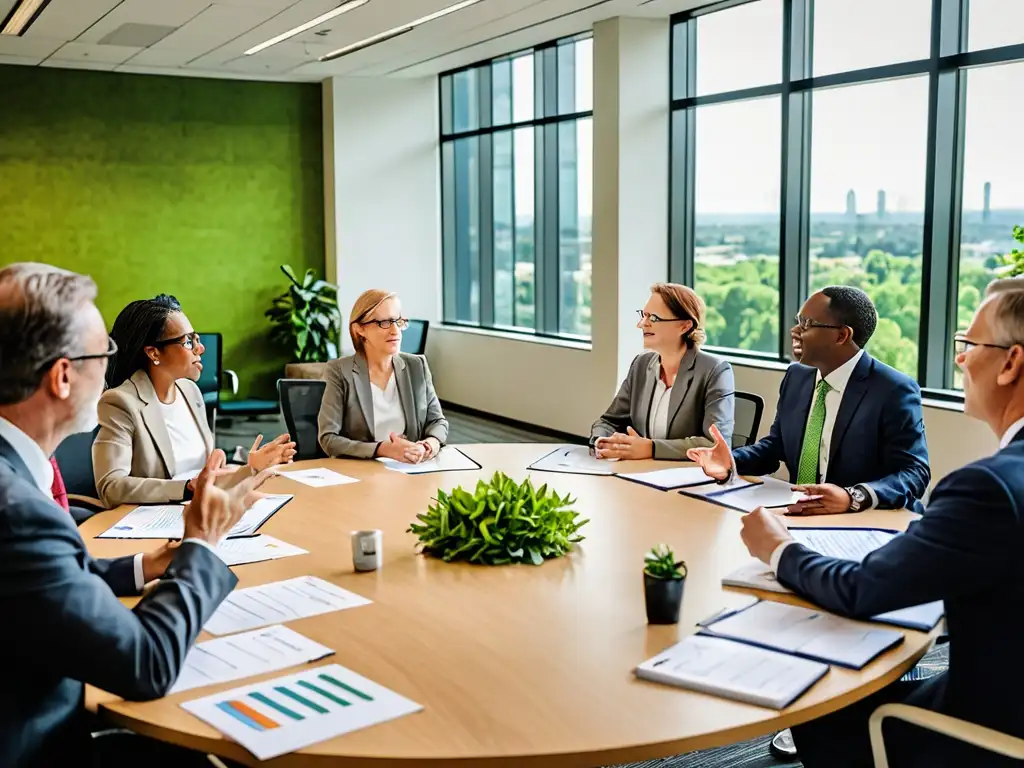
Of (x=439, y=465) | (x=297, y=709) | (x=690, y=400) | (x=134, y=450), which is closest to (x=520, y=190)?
(x=690, y=400)

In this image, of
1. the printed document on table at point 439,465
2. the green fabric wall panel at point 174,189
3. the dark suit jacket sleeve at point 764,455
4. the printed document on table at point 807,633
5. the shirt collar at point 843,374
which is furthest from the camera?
the green fabric wall panel at point 174,189

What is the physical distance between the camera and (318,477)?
3.93 metres

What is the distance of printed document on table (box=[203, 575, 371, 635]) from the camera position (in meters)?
2.29

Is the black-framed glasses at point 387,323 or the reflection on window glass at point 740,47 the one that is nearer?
the black-framed glasses at point 387,323

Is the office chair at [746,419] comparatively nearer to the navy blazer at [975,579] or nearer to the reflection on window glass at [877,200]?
the navy blazer at [975,579]

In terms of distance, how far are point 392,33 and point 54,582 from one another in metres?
7.75

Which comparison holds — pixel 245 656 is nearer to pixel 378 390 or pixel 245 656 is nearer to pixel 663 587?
pixel 663 587

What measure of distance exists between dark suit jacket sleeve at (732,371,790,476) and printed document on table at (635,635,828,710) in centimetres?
177

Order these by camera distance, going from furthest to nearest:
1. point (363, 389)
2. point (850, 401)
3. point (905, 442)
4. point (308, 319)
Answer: point (308, 319)
point (363, 389)
point (850, 401)
point (905, 442)

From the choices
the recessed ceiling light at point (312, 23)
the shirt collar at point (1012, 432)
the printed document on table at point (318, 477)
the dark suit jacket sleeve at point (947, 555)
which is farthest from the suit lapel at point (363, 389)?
the recessed ceiling light at point (312, 23)

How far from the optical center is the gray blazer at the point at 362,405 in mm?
4488

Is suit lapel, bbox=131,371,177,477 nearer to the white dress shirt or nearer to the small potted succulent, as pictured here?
the white dress shirt

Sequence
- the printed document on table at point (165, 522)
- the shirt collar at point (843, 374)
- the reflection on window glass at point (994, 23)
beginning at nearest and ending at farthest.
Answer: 1. the printed document on table at point (165, 522)
2. the shirt collar at point (843, 374)
3. the reflection on window glass at point (994, 23)

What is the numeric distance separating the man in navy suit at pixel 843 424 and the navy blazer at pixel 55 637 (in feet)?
6.66
